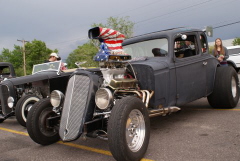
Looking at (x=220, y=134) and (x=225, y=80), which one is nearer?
(x=220, y=134)

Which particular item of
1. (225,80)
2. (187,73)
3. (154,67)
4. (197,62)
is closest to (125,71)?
(154,67)

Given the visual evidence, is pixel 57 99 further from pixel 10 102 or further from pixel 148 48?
pixel 10 102

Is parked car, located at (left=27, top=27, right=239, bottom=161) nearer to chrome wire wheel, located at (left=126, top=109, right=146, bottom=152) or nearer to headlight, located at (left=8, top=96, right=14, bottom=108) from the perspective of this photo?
chrome wire wheel, located at (left=126, top=109, right=146, bottom=152)

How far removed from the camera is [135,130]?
325cm

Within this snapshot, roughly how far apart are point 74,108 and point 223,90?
141 inches

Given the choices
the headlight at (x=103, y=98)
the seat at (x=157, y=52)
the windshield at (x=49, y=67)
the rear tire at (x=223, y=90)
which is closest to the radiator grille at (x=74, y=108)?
the headlight at (x=103, y=98)

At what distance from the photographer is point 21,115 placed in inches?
222

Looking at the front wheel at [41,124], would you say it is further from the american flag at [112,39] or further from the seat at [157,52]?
the seat at [157,52]

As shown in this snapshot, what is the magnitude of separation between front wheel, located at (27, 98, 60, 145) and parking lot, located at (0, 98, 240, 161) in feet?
0.56

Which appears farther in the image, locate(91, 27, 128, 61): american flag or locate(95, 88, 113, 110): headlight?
locate(91, 27, 128, 61): american flag

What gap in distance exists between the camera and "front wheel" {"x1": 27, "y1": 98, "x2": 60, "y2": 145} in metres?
3.74

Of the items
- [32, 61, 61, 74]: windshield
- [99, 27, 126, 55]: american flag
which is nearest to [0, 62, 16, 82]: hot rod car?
[32, 61, 61, 74]: windshield

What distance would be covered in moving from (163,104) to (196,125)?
3.20ft

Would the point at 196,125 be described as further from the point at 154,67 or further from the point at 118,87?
the point at 118,87
